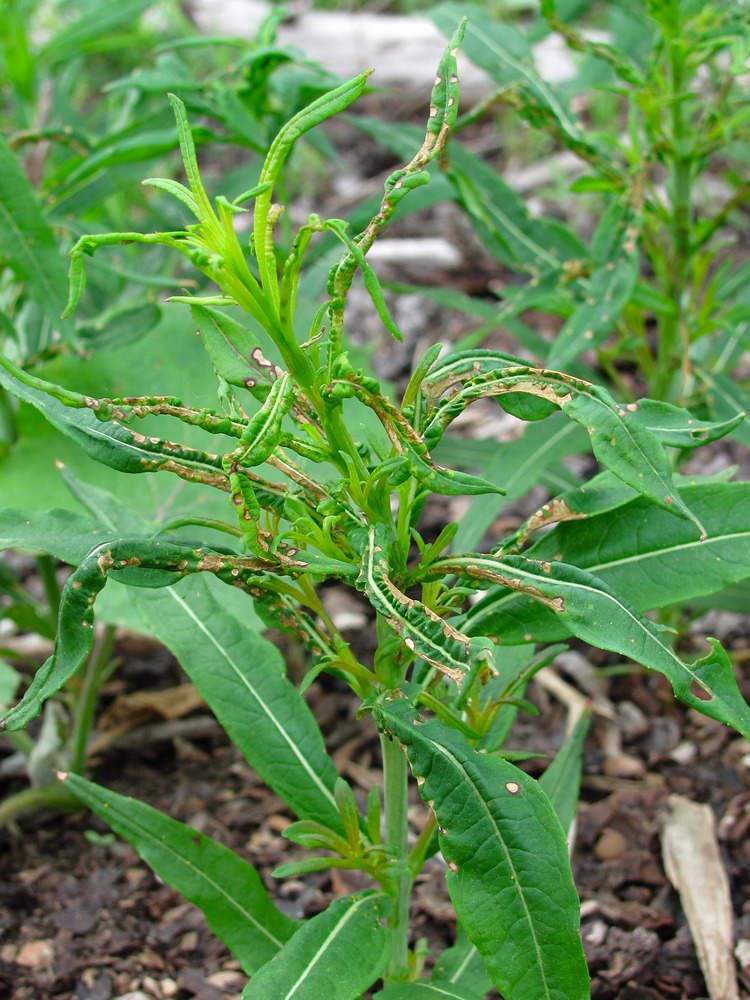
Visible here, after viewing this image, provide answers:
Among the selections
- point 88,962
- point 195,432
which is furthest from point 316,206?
point 88,962

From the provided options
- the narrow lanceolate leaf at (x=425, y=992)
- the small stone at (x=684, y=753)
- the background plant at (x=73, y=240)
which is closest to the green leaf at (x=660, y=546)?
the narrow lanceolate leaf at (x=425, y=992)

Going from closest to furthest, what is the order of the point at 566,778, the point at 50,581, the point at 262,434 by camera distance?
the point at 262,434 < the point at 566,778 < the point at 50,581

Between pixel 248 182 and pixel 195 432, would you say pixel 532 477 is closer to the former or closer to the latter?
pixel 195 432

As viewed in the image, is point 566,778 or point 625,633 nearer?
point 625,633

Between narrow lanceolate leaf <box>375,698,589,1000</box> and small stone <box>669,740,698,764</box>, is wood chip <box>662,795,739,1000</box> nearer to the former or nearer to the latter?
small stone <box>669,740,698,764</box>

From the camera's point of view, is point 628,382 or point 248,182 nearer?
point 248,182

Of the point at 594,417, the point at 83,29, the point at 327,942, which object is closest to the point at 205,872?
the point at 327,942

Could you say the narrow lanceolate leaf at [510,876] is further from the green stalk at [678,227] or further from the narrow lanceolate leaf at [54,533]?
the green stalk at [678,227]

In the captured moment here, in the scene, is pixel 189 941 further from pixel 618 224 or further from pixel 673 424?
pixel 618 224
